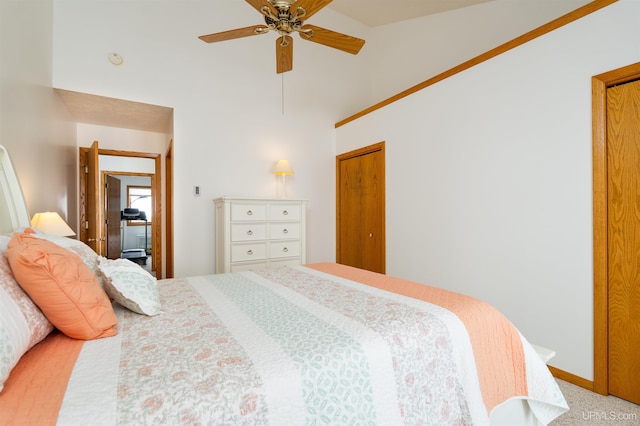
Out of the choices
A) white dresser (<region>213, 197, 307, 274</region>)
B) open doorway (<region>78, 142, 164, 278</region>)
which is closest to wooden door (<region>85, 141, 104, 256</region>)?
open doorway (<region>78, 142, 164, 278</region>)

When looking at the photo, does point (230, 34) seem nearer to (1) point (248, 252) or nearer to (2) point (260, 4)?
(2) point (260, 4)

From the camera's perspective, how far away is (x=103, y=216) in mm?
4465

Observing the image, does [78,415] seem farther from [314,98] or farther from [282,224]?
[314,98]

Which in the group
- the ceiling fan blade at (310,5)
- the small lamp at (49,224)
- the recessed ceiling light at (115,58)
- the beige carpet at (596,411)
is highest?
the recessed ceiling light at (115,58)

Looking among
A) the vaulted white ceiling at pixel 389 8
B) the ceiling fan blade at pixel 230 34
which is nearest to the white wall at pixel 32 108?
the ceiling fan blade at pixel 230 34

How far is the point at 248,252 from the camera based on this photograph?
324cm

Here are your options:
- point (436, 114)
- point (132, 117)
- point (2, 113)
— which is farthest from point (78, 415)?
point (132, 117)

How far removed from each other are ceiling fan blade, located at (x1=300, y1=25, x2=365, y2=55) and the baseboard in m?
2.58

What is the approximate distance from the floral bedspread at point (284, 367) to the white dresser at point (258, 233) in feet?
5.88

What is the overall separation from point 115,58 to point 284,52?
1.91 metres

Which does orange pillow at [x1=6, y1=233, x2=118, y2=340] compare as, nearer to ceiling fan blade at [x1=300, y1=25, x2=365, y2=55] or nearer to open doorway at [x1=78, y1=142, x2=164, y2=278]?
ceiling fan blade at [x1=300, y1=25, x2=365, y2=55]

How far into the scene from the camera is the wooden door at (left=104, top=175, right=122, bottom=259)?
461 cm

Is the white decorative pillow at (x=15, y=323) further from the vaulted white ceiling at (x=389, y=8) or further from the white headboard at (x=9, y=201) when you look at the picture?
the vaulted white ceiling at (x=389, y=8)

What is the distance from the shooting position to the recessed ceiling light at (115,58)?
9.79 feet
